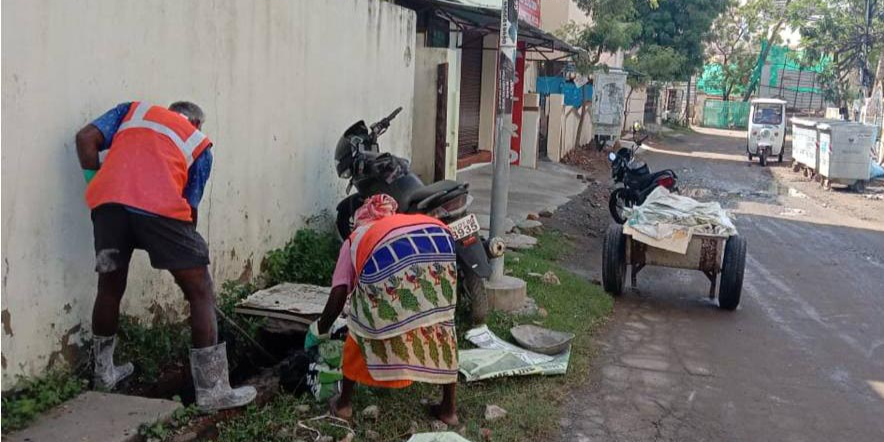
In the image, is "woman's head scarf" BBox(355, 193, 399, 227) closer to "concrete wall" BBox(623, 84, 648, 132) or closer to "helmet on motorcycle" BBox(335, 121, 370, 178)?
"helmet on motorcycle" BBox(335, 121, 370, 178)

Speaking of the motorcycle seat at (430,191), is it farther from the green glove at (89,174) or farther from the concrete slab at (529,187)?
the concrete slab at (529,187)

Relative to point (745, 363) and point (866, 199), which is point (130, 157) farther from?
point (866, 199)

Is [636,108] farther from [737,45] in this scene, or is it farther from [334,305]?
[334,305]

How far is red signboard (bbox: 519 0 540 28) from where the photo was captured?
15.7m

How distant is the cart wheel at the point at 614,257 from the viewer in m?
6.89

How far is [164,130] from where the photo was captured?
3.69 m

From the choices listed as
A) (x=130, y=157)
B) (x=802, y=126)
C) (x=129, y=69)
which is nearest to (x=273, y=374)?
(x=130, y=157)

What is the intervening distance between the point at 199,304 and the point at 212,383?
1.32 ft

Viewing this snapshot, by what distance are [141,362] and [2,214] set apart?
1.18m

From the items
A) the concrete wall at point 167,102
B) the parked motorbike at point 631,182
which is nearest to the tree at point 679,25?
the parked motorbike at point 631,182

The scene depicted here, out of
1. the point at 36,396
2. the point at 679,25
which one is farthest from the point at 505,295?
the point at 679,25

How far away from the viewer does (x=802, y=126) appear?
20.1 m

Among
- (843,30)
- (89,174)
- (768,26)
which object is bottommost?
(89,174)

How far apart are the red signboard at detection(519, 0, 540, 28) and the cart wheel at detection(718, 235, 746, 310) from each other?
985 centimetres
